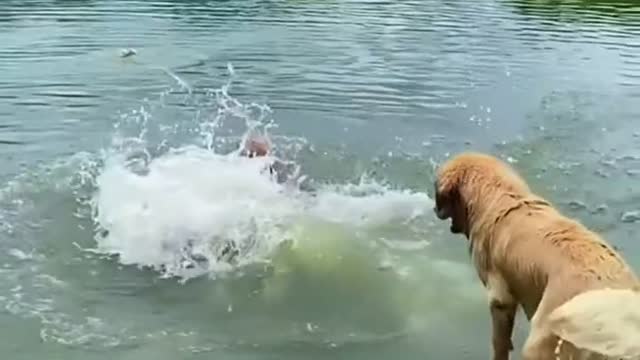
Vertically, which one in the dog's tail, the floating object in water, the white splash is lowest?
the white splash

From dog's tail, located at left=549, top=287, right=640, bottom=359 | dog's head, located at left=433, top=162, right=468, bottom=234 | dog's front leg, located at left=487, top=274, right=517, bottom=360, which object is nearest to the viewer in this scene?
dog's tail, located at left=549, top=287, right=640, bottom=359

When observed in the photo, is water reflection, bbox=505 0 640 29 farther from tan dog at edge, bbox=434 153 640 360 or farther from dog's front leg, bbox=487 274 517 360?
dog's front leg, bbox=487 274 517 360

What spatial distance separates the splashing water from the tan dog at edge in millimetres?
3179

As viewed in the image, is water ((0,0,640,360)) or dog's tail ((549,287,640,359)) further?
water ((0,0,640,360))

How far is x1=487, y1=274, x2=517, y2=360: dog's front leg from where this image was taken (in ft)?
19.4

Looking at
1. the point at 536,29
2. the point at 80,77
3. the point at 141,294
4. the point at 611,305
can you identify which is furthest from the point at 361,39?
the point at 611,305

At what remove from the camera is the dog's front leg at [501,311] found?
233 inches

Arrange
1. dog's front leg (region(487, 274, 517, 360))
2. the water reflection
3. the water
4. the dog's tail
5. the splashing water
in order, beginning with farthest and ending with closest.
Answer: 1. the water reflection
2. the splashing water
3. the water
4. dog's front leg (region(487, 274, 517, 360))
5. the dog's tail

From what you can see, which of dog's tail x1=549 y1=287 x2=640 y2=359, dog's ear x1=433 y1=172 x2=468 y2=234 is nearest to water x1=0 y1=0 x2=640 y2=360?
dog's ear x1=433 y1=172 x2=468 y2=234

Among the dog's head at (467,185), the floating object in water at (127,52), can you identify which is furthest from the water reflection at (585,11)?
the dog's head at (467,185)

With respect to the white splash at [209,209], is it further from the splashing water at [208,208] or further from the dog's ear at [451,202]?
the dog's ear at [451,202]

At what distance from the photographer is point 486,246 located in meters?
6.15

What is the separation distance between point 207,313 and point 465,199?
2.62 meters

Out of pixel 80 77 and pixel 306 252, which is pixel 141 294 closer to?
pixel 306 252
